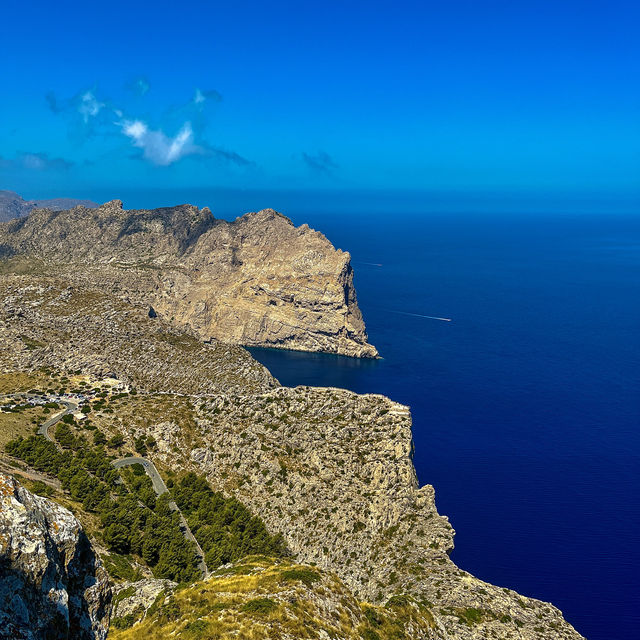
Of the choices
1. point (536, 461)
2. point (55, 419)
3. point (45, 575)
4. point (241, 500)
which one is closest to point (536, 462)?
point (536, 461)

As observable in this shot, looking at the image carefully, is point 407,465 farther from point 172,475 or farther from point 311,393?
point 172,475

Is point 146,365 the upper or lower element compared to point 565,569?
upper

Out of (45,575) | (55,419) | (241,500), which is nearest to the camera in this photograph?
(45,575)

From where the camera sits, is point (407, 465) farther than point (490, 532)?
No

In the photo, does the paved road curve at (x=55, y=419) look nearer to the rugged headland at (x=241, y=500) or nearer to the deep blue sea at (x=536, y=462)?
the rugged headland at (x=241, y=500)

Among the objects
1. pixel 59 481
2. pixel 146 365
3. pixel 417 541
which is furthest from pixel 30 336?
pixel 417 541

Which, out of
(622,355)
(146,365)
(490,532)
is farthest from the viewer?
(622,355)

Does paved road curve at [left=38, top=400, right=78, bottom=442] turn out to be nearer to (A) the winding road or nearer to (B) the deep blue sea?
(A) the winding road

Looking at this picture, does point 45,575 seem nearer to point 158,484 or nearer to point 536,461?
point 158,484
